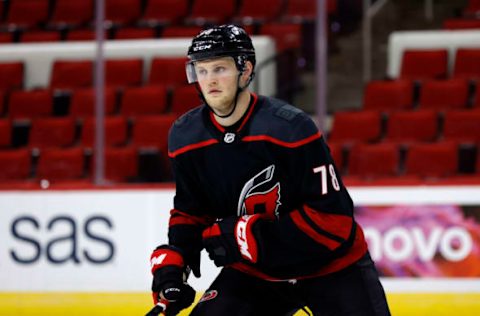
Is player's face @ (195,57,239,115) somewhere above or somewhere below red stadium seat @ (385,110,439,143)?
above

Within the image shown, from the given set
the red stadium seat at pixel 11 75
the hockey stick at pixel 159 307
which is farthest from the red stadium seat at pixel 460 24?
the hockey stick at pixel 159 307

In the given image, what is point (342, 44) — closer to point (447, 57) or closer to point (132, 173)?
point (447, 57)

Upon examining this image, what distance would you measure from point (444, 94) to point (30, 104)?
2313mm

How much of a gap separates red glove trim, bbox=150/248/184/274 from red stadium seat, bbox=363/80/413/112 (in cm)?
317

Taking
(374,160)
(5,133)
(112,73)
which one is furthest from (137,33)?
(374,160)

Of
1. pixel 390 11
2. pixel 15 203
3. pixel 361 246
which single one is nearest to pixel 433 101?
pixel 390 11

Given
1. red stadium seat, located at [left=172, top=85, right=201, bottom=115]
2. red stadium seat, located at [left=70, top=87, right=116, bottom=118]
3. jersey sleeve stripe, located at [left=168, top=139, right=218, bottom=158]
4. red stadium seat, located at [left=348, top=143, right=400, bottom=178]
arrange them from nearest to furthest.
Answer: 1. jersey sleeve stripe, located at [left=168, top=139, right=218, bottom=158]
2. red stadium seat, located at [left=348, top=143, right=400, bottom=178]
3. red stadium seat, located at [left=172, top=85, right=201, bottom=115]
4. red stadium seat, located at [left=70, top=87, right=116, bottom=118]

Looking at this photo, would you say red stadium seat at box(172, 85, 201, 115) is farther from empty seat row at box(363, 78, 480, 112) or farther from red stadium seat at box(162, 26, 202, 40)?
empty seat row at box(363, 78, 480, 112)

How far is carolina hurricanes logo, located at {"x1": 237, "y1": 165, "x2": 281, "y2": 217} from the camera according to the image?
2.54 m

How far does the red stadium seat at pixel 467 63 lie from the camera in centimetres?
543

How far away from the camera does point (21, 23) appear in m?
6.09

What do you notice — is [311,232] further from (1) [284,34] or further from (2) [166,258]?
(1) [284,34]

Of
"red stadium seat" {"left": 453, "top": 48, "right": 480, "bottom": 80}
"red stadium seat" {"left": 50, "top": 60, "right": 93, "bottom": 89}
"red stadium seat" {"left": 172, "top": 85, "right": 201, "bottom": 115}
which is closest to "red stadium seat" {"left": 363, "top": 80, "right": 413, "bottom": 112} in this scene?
"red stadium seat" {"left": 453, "top": 48, "right": 480, "bottom": 80}

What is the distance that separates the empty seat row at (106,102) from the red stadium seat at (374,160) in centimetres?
86
